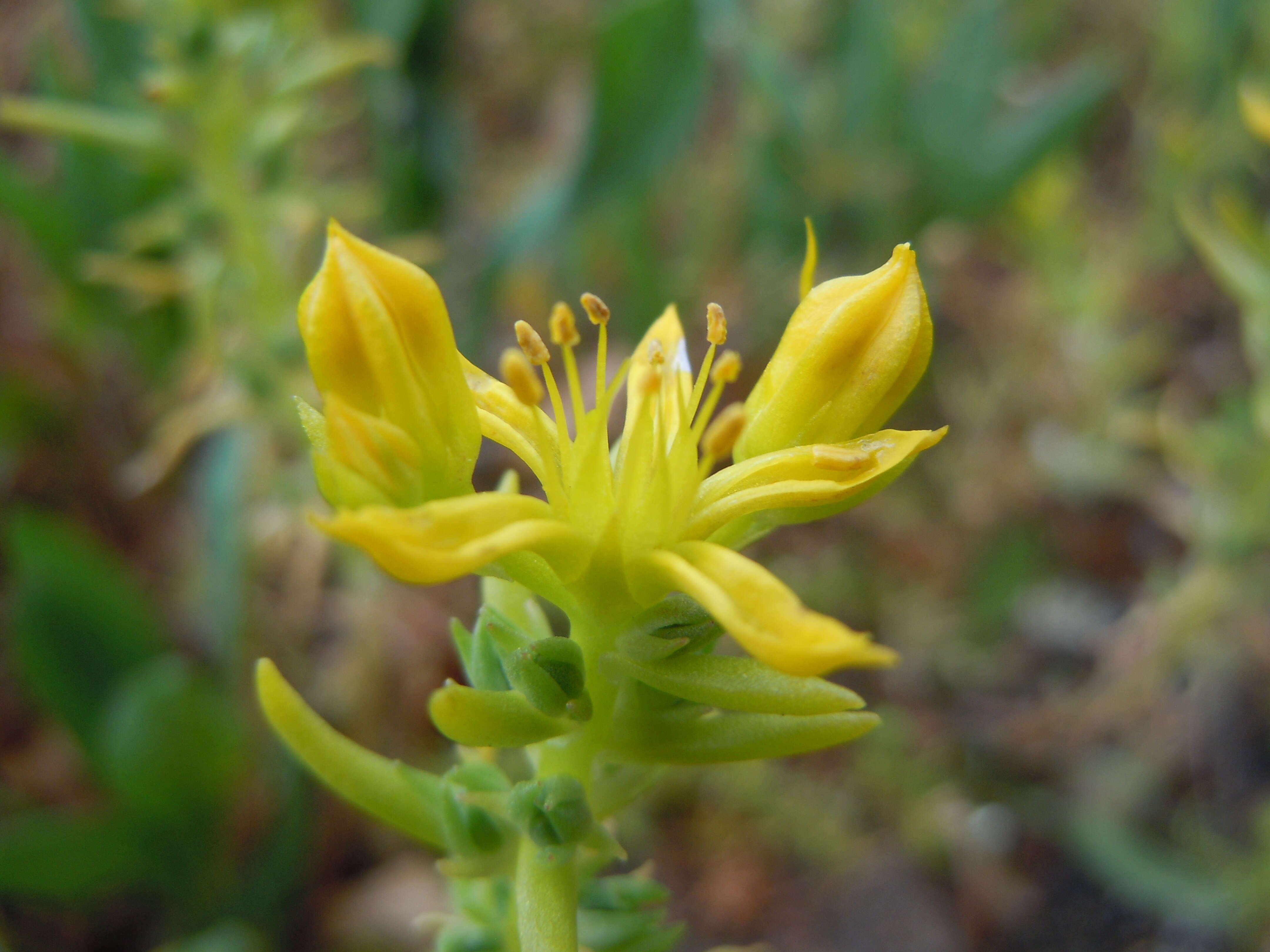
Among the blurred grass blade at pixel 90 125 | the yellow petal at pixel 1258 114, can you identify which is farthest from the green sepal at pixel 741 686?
the blurred grass blade at pixel 90 125

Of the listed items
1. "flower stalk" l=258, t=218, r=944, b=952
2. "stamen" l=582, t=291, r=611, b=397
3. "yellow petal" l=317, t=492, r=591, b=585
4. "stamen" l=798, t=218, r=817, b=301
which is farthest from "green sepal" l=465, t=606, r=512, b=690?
"stamen" l=798, t=218, r=817, b=301

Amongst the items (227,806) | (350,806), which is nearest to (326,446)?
(227,806)

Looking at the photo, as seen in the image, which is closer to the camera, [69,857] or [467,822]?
[467,822]

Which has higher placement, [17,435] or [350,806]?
[17,435]

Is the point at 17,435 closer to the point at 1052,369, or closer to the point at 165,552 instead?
the point at 165,552

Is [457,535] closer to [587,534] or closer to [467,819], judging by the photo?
[587,534]

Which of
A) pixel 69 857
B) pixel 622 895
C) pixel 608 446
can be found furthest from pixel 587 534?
pixel 69 857
